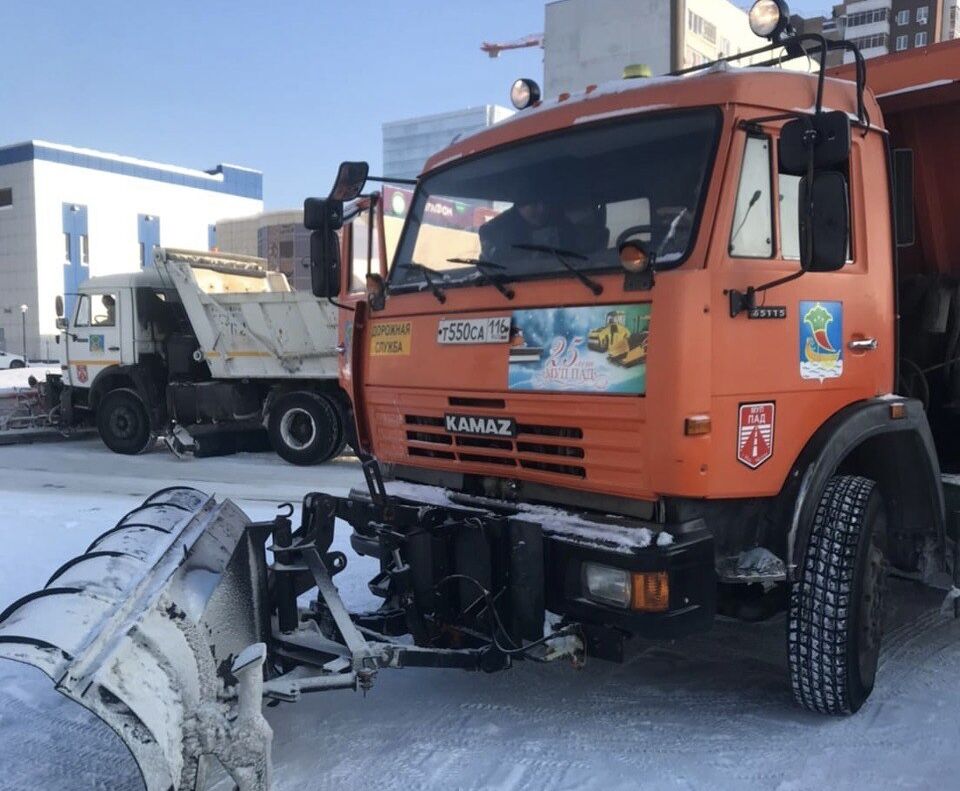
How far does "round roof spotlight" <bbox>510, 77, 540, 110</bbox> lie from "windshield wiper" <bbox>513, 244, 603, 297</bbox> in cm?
106

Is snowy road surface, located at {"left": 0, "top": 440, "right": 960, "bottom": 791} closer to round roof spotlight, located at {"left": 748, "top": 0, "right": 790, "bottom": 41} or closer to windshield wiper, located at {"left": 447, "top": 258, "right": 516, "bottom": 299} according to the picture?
windshield wiper, located at {"left": 447, "top": 258, "right": 516, "bottom": 299}

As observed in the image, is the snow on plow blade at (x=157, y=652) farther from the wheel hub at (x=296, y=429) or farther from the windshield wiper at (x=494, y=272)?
the wheel hub at (x=296, y=429)

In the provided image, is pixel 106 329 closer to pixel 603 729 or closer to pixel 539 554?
pixel 539 554

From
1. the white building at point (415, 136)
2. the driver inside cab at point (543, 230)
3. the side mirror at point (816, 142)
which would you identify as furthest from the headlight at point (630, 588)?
the white building at point (415, 136)

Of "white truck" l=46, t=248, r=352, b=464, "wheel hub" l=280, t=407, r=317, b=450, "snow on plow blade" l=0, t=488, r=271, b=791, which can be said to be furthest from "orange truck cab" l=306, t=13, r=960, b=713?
"wheel hub" l=280, t=407, r=317, b=450

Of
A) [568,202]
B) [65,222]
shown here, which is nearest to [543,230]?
[568,202]

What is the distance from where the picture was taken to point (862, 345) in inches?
138

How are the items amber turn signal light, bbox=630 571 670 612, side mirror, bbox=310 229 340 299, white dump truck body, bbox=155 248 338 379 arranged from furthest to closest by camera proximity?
white dump truck body, bbox=155 248 338 379
side mirror, bbox=310 229 340 299
amber turn signal light, bbox=630 571 670 612

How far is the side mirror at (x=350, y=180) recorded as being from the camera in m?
4.13

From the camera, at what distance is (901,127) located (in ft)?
14.2

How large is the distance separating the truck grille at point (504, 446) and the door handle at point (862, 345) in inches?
47.8

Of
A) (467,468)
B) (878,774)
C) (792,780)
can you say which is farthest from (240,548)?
(878,774)

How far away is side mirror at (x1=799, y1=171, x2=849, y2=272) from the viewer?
2914 mm

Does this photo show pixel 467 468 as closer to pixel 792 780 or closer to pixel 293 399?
pixel 792 780
